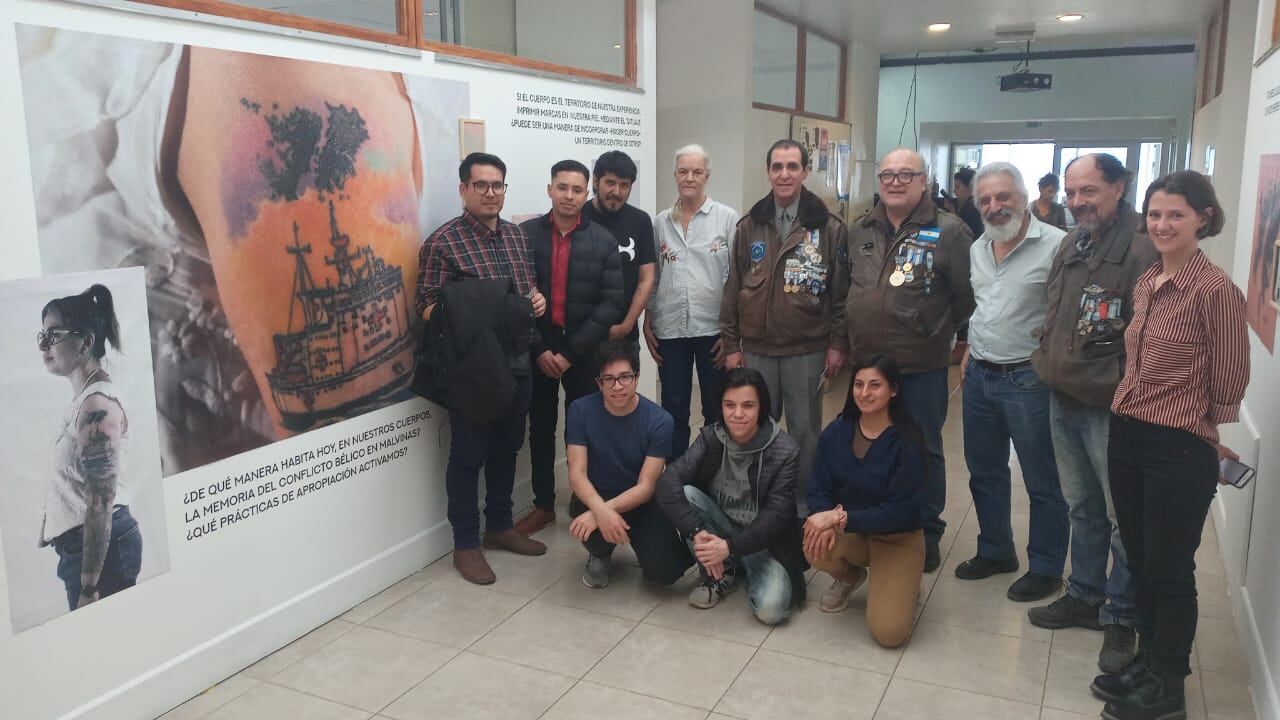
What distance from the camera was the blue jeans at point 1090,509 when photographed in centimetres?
288

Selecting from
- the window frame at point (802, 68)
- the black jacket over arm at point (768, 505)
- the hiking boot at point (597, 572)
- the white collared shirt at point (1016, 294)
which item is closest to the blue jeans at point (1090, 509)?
the white collared shirt at point (1016, 294)

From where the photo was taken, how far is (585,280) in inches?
151

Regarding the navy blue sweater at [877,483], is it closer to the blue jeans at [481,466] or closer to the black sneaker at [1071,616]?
the black sneaker at [1071,616]

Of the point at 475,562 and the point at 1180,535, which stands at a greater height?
the point at 1180,535

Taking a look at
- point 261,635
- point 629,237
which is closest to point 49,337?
point 261,635

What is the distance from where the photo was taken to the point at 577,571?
3.68 metres

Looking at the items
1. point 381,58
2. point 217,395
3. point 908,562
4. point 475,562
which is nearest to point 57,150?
point 217,395

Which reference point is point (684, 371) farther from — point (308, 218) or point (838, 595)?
point (308, 218)

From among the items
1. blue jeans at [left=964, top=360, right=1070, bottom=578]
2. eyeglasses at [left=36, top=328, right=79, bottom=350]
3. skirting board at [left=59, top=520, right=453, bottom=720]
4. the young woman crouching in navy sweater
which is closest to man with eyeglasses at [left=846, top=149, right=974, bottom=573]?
blue jeans at [left=964, top=360, right=1070, bottom=578]

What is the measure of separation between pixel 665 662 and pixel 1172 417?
5.22ft

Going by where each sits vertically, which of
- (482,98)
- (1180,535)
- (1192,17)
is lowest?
(1180,535)

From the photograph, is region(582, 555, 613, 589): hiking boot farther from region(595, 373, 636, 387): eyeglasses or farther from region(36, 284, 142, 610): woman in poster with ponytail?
region(36, 284, 142, 610): woman in poster with ponytail

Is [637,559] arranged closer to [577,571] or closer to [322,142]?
[577,571]

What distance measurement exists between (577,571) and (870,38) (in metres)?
6.56
